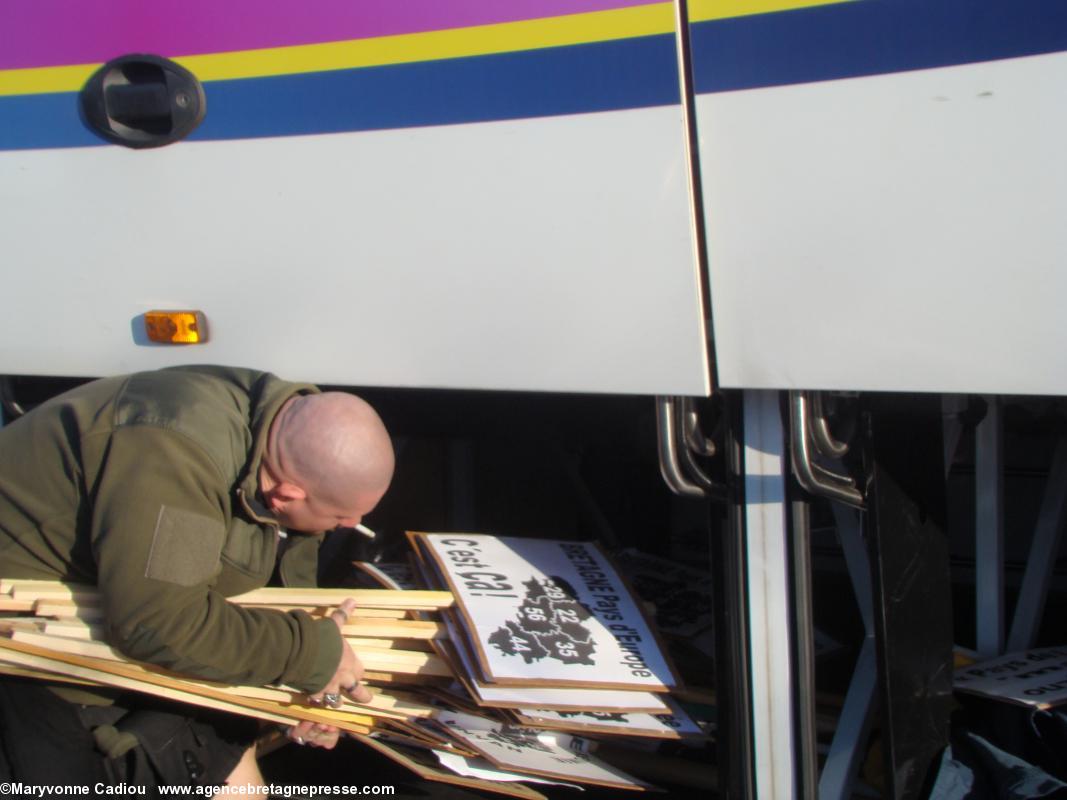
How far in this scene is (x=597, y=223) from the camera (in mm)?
1677

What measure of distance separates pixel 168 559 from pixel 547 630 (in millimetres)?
764

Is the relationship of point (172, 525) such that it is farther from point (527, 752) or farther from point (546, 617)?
point (527, 752)

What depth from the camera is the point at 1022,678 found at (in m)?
2.26

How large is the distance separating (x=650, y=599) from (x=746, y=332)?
3.74 ft

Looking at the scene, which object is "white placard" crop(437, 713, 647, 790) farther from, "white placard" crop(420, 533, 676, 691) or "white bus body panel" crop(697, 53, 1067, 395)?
"white bus body panel" crop(697, 53, 1067, 395)

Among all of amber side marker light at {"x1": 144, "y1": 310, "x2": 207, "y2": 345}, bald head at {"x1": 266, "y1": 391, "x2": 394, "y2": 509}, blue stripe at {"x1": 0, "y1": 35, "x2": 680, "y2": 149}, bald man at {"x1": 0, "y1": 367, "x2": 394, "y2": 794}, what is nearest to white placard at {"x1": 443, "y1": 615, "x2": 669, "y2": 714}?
bald man at {"x1": 0, "y1": 367, "x2": 394, "y2": 794}

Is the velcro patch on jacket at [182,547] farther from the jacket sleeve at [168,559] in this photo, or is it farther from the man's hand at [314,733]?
the man's hand at [314,733]

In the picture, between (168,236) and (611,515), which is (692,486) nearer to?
(168,236)

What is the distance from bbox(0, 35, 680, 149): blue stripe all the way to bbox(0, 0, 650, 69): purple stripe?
2.5 inches

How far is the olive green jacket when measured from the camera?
1.88 metres

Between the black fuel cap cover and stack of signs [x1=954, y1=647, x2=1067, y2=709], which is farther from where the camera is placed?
stack of signs [x1=954, y1=647, x2=1067, y2=709]

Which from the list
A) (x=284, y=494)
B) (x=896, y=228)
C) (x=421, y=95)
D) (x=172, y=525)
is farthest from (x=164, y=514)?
(x=896, y=228)

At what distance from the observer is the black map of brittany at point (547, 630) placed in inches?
82.1

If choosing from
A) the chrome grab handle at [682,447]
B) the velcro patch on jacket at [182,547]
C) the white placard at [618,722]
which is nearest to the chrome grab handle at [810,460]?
the chrome grab handle at [682,447]
